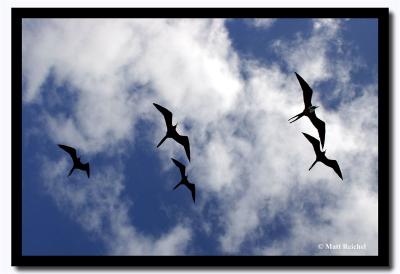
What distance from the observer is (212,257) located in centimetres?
877

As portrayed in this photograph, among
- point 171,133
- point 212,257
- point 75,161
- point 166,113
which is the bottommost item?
point 212,257

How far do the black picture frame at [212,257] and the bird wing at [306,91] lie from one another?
97cm

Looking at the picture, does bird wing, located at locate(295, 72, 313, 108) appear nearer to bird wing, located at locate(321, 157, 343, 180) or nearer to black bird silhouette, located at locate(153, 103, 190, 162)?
bird wing, located at locate(321, 157, 343, 180)

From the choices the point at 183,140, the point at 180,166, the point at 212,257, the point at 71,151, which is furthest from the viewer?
the point at 183,140

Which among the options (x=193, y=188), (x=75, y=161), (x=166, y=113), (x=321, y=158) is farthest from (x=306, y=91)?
(x=75, y=161)

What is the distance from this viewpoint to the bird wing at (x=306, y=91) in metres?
9.40

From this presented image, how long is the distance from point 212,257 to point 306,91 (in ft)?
9.81

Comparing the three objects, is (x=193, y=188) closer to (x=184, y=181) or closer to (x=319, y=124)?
(x=184, y=181)

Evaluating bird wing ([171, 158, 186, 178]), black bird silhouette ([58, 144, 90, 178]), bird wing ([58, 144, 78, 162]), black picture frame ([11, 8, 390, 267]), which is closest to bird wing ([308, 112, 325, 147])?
black picture frame ([11, 8, 390, 267])

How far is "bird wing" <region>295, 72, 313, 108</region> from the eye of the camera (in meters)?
9.40

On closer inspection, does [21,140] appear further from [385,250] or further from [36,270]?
[385,250]

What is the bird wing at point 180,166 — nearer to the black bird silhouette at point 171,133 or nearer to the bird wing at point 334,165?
the black bird silhouette at point 171,133

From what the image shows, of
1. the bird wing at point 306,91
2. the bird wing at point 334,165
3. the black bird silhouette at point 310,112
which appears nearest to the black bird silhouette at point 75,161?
the black bird silhouette at point 310,112

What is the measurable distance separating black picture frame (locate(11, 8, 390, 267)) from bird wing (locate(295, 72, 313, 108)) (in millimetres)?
970
